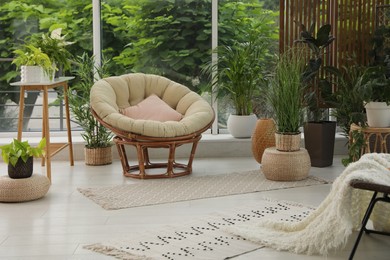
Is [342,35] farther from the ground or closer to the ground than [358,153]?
farther from the ground

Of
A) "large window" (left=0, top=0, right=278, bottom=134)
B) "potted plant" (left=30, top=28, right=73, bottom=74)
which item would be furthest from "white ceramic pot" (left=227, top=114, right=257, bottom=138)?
"potted plant" (left=30, top=28, right=73, bottom=74)

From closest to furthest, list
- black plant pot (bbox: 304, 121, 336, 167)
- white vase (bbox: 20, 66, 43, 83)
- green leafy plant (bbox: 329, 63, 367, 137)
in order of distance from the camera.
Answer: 1. white vase (bbox: 20, 66, 43, 83)
2. green leafy plant (bbox: 329, 63, 367, 137)
3. black plant pot (bbox: 304, 121, 336, 167)

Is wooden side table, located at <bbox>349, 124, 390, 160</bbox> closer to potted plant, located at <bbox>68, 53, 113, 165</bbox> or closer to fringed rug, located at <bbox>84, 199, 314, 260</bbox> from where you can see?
fringed rug, located at <bbox>84, 199, 314, 260</bbox>

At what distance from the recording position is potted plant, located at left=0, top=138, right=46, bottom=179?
16.5 ft

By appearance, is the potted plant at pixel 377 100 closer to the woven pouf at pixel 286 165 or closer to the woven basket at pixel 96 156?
the woven pouf at pixel 286 165

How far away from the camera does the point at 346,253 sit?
3797 mm

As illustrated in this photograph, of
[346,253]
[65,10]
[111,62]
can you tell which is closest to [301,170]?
[346,253]

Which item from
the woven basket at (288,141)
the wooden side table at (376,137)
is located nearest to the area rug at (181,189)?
the woven basket at (288,141)

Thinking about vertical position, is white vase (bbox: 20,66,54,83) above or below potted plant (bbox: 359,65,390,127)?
above

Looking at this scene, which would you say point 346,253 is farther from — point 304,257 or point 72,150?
point 72,150

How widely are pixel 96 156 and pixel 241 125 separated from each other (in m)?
1.48

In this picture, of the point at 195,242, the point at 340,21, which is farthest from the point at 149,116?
the point at 195,242

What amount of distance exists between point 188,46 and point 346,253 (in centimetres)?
395

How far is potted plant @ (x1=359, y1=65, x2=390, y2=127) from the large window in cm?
163
